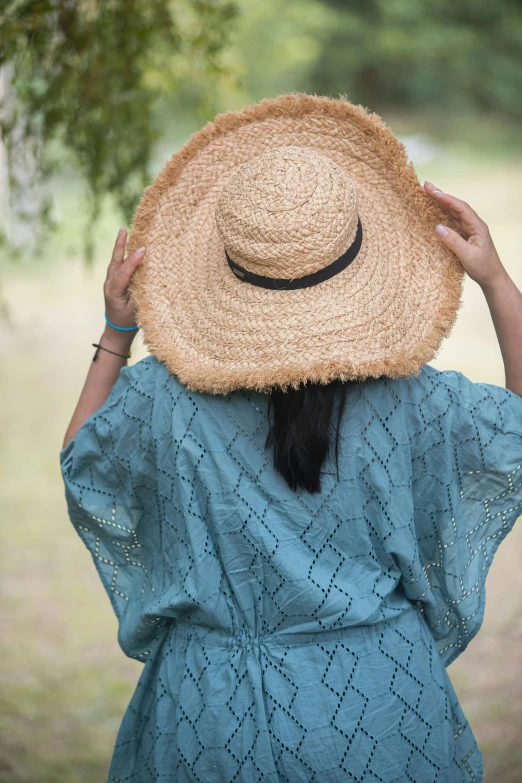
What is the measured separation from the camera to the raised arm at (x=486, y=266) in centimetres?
134

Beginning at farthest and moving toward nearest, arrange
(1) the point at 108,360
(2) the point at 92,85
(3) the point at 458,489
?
(2) the point at 92,85 < (1) the point at 108,360 < (3) the point at 458,489

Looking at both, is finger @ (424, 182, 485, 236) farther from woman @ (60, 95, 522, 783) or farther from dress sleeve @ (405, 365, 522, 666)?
dress sleeve @ (405, 365, 522, 666)

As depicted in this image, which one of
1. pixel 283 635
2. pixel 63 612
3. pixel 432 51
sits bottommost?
pixel 283 635

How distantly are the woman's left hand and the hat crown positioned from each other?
26 cm

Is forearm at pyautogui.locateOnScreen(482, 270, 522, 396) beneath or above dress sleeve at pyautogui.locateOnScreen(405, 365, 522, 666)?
above

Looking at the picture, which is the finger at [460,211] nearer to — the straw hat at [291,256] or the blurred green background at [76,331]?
the straw hat at [291,256]

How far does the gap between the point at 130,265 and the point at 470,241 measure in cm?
59

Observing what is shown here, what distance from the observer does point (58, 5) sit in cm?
221

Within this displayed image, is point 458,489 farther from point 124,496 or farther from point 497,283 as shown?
point 124,496

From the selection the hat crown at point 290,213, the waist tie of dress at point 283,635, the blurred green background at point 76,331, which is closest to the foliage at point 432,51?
the blurred green background at point 76,331

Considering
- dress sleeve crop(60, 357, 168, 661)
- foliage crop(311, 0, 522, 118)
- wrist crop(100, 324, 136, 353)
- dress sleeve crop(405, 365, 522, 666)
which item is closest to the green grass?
wrist crop(100, 324, 136, 353)

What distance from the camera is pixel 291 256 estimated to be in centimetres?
122

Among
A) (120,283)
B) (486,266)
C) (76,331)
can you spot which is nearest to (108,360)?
(120,283)

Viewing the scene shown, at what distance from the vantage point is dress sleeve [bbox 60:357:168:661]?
142 cm
